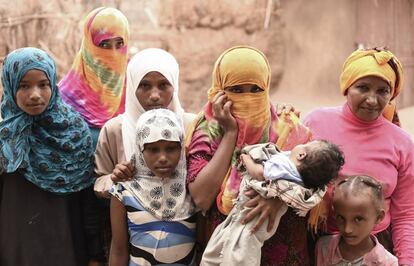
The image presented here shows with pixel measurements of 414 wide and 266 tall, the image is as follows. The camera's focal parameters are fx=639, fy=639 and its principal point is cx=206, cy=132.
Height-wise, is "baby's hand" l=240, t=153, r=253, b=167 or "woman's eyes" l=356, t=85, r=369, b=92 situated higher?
"woman's eyes" l=356, t=85, r=369, b=92

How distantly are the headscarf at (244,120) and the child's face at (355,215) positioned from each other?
282 millimetres

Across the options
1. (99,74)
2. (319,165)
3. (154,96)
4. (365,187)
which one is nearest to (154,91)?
(154,96)

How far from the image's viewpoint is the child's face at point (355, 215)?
243cm

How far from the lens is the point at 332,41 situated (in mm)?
9305

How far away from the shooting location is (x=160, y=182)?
2539 mm

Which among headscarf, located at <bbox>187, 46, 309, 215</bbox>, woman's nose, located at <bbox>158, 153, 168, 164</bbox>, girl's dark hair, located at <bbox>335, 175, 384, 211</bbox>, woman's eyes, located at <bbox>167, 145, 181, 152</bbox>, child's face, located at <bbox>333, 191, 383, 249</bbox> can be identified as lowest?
child's face, located at <bbox>333, 191, 383, 249</bbox>

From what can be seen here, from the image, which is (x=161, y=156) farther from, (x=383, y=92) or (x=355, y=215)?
(x=383, y=92)

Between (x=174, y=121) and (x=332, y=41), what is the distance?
283 inches

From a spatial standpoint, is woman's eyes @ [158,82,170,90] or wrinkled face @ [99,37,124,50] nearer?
woman's eyes @ [158,82,170,90]

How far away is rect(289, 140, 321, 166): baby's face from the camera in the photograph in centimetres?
228

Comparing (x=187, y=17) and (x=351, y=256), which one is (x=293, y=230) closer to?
(x=351, y=256)

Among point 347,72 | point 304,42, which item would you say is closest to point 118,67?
point 347,72

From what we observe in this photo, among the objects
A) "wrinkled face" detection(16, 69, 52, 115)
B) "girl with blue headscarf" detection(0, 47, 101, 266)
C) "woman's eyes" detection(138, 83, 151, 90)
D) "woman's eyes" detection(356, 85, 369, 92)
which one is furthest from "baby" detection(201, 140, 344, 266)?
"wrinkled face" detection(16, 69, 52, 115)

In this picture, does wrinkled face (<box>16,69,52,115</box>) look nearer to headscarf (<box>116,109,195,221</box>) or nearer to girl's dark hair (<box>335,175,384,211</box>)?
headscarf (<box>116,109,195,221</box>)
